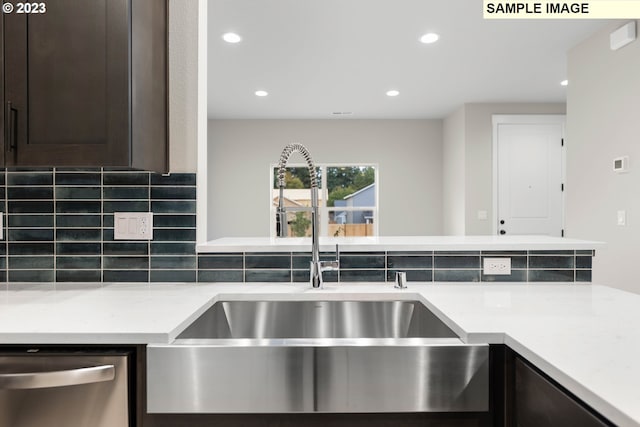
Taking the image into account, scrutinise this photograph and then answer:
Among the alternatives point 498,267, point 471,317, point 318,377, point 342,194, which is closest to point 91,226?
point 318,377

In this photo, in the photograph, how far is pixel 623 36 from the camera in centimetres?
290

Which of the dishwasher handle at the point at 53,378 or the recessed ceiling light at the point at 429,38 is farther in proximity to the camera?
the recessed ceiling light at the point at 429,38

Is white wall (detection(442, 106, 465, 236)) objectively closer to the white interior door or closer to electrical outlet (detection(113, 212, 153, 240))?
the white interior door

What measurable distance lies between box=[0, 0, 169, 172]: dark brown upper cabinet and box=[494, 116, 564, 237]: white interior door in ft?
17.1

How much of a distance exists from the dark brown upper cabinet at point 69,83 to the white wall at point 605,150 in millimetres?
3162

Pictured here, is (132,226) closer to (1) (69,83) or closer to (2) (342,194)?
(1) (69,83)

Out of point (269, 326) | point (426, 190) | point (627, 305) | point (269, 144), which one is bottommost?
point (269, 326)

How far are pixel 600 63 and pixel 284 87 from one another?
9.74 ft

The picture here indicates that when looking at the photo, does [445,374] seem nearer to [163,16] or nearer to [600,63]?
[163,16]

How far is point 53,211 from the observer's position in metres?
1.54

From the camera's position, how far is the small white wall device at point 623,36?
2.83m

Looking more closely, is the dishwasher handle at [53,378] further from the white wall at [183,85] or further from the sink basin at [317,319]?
the white wall at [183,85]

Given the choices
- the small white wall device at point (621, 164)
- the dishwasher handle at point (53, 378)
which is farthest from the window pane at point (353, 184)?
the dishwasher handle at point (53, 378)

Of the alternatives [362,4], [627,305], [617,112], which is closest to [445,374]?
[627,305]
